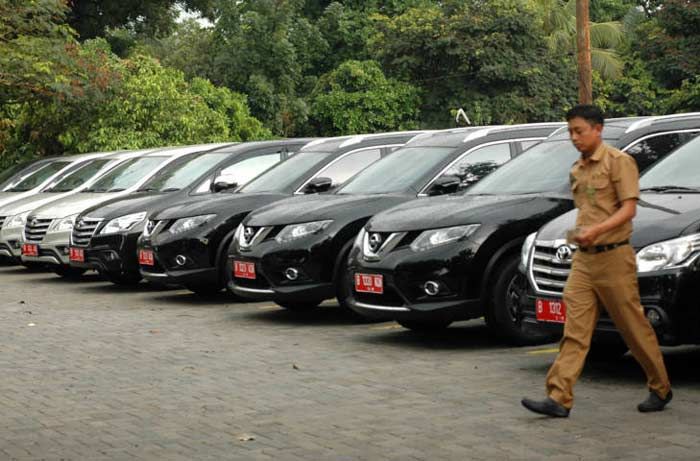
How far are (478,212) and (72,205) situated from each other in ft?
31.1

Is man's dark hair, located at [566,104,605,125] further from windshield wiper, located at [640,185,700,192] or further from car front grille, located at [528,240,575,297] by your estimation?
windshield wiper, located at [640,185,700,192]

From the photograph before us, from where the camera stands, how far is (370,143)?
14.9 metres

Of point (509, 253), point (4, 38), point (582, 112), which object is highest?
point (4, 38)

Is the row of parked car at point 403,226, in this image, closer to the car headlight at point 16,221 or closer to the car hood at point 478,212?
the car hood at point 478,212

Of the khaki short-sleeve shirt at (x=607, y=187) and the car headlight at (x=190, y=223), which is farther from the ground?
the khaki short-sleeve shirt at (x=607, y=187)

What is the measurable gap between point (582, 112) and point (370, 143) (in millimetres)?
7269

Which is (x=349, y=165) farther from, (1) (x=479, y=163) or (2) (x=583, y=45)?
(2) (x=583, y=45)

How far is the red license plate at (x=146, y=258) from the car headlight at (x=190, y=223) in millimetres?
510

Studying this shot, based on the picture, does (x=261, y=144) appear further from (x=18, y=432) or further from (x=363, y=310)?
(x=18, y=432)

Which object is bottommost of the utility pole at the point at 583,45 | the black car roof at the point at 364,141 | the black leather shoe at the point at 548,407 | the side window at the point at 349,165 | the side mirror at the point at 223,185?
the black leather shoe at the point at 548,407

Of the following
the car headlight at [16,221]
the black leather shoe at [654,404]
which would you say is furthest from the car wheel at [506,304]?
the car headlight at [16,221]

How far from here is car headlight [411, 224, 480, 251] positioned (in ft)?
34.7

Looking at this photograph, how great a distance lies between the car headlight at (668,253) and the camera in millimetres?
8227

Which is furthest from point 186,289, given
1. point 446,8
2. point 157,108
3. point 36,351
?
point 446,8
